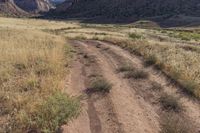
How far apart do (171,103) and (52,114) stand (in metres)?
3.97

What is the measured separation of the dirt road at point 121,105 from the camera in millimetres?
8766

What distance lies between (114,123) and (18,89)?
3.68m

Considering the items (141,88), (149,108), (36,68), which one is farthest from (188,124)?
(36,68)

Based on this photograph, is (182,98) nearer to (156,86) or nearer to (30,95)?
(156,86)

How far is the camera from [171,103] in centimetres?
1063

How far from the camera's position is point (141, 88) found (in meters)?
12.8

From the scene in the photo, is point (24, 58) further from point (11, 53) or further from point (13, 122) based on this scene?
point (13, 122)

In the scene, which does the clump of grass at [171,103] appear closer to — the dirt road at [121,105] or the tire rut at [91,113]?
the dirt road at [121,105]

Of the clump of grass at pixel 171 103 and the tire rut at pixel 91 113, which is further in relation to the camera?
the clump of grass at pixel 171 103

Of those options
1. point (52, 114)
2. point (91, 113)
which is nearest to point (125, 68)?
point (91, 113)

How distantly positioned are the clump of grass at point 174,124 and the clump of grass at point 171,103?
0.54 metres

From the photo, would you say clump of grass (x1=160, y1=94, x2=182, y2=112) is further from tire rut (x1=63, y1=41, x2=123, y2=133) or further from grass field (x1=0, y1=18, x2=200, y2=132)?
tire rut (x1=63, y1=41, x2=123, y2=133)

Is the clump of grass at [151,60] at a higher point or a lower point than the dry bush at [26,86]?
lower

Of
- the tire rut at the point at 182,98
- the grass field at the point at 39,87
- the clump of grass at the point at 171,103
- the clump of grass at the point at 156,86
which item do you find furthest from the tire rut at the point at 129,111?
the grass field at the point at 39,87
